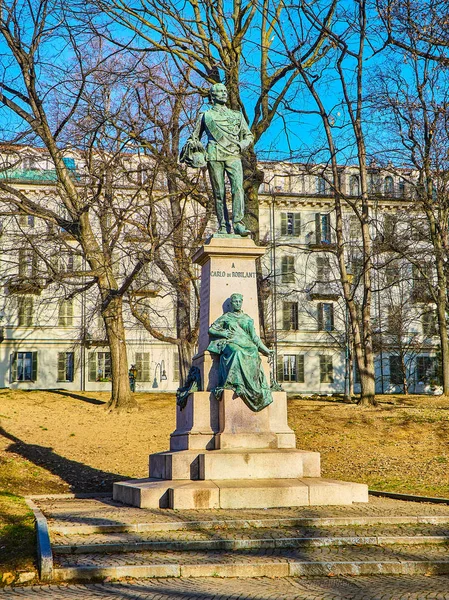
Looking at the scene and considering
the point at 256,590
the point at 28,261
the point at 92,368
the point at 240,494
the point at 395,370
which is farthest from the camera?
the point at 395,370

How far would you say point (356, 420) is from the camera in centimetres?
2212

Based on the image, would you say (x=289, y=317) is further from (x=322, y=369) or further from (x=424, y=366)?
(x=424, y=366)

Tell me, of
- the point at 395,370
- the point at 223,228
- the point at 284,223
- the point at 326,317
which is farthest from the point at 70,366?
the point at 223,228

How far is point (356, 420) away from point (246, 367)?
37.4 feet

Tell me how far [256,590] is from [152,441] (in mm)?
14922

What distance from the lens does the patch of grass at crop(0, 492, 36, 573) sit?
729 centimetres

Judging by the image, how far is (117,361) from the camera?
2459 cm

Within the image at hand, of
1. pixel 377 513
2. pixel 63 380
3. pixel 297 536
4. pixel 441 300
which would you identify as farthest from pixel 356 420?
pixel 63 380

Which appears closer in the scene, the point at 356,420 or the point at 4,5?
the point at 4,5

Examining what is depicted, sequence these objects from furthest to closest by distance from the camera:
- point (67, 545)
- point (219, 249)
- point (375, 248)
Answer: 1. point (375, 248)
2. point (219, 249)
3. point (67, 545)

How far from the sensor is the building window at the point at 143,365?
50406 mm

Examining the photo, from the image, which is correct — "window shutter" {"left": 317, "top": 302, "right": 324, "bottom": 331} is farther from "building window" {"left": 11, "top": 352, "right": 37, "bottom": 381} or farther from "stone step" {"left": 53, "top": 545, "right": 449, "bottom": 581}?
"stone step" {"left": 53, "top": 545, "right": 449, "bottom": 581}

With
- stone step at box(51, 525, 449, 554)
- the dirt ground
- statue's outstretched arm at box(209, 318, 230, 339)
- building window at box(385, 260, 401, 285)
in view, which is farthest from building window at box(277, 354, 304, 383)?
stone step at box(51, 525, 449, 554)

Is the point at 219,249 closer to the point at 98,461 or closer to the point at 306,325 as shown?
the point at 98,461
